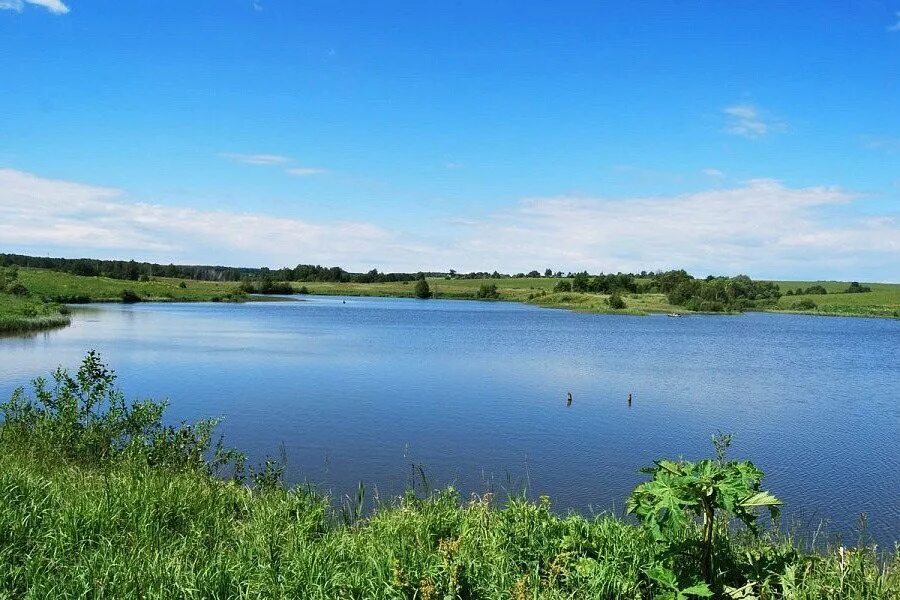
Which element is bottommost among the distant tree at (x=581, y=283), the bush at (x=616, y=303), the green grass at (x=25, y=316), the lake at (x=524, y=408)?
the lake at (x=524, y=408)

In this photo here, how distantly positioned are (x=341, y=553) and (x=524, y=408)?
653 inches

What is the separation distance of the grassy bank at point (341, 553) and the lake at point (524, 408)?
4.07 metres

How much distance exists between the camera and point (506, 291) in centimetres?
16438

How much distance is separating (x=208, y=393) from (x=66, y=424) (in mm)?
12207

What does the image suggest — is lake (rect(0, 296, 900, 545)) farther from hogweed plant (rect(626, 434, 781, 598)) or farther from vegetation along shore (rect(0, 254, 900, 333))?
vegetation along shore (rect(0, 254, 900, 333))

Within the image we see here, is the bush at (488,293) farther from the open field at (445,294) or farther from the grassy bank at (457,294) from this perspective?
the open field at (445,294)

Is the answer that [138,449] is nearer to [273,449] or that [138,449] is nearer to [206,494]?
[206,494]

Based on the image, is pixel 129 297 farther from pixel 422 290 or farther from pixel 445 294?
pixel 445 294

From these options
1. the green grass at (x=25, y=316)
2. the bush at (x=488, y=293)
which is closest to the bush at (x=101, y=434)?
the green grass at (x=25, y=316)

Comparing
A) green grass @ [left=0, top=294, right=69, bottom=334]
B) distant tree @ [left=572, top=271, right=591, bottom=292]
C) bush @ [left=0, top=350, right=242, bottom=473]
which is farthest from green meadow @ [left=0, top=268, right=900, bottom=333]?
bush @ [left=0, top=350, right=242, bottom=473]

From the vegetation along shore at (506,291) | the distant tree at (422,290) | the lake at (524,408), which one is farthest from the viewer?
the distant tree at (422,290)

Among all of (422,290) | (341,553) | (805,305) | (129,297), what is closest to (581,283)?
(422,290)

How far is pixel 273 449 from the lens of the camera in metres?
15.8

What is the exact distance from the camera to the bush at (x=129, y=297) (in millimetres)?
94625
